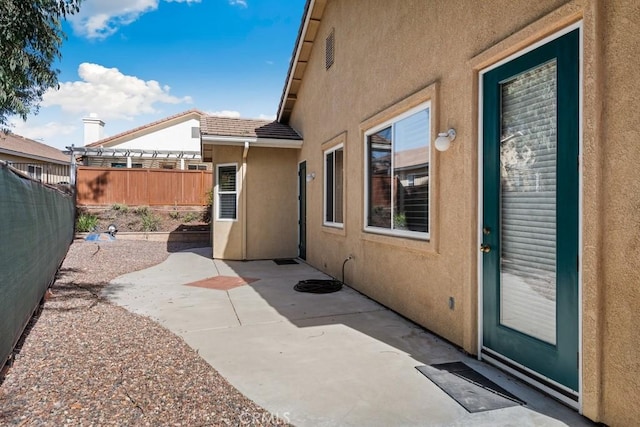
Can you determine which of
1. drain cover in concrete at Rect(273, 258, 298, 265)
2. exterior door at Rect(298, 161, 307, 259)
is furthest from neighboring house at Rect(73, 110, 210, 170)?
drain cover in concrete at Rect(273, 258, 298, 265)

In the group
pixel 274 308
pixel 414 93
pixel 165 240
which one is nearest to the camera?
pixel 414 93

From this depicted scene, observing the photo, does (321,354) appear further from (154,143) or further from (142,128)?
(154,143)

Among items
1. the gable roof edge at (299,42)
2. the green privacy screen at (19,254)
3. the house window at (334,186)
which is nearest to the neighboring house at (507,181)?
the house window at (334,186)

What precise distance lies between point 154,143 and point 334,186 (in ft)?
70.4

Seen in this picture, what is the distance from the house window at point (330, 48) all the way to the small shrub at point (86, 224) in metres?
11.9

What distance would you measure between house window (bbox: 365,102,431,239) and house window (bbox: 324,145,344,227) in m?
1.42

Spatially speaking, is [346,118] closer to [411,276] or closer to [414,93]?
[414,93]

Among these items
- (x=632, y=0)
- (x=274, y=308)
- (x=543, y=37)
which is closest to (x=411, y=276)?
(x=274, y=308)

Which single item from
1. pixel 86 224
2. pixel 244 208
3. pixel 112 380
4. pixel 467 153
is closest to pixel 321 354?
pixel 112 380

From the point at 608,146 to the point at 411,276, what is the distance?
2851mm

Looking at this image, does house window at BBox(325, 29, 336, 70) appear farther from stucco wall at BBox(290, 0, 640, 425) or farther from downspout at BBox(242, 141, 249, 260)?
downspout at BBox(242, 141, 249, 260)

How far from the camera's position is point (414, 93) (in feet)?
15.7

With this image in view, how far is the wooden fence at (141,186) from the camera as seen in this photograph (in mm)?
17109

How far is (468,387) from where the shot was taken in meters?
3.13
